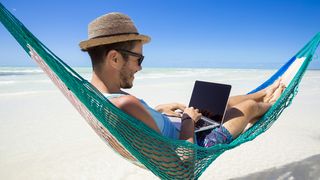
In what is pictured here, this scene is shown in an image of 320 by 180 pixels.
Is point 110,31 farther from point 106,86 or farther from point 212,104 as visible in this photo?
point 212,104

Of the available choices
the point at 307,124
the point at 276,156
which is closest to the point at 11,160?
the point at 276,156

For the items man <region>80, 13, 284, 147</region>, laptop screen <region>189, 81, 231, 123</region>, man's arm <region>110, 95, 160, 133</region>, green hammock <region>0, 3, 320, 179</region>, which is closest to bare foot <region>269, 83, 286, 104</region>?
laptop screen <region>189, 81, 231, 123</region>

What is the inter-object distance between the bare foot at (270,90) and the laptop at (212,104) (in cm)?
62

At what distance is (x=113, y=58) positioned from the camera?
1.38 metres

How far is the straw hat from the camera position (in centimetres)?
135

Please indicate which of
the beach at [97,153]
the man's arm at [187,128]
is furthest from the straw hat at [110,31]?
the beach at [97,153]

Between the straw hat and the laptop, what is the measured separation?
76cm

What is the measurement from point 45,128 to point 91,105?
3325 mm

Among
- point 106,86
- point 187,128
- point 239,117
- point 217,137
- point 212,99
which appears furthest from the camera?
point 212,99

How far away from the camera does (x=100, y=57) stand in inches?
55.3

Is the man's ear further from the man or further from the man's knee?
the man's knee

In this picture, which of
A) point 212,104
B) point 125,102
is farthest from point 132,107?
point 212,104

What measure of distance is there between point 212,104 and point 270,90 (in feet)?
2.46

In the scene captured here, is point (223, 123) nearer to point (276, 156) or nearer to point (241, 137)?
point (241, 137)
